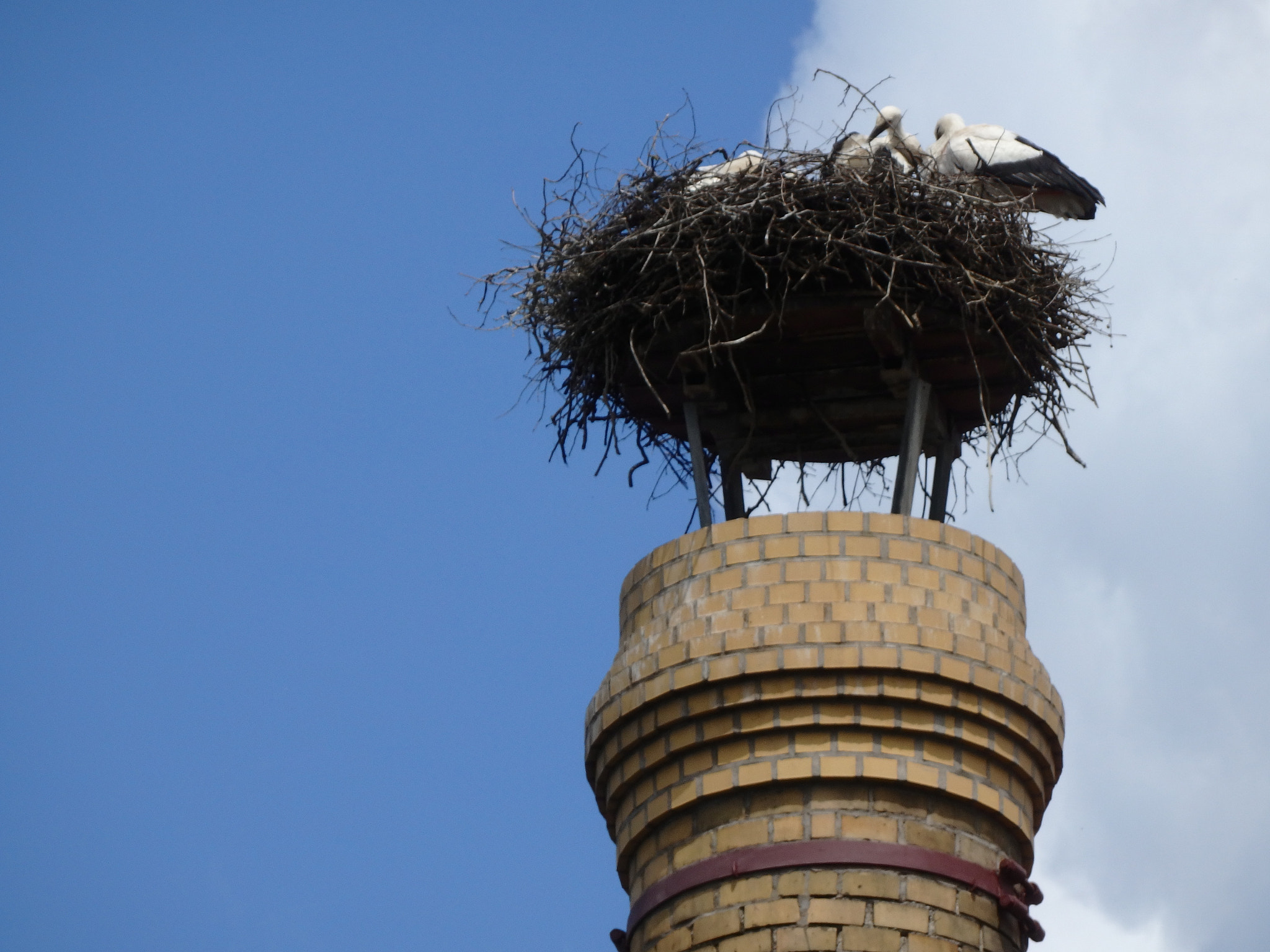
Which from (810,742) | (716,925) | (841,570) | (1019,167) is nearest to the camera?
(716,925)

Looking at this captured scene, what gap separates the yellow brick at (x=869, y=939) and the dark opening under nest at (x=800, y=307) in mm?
2455

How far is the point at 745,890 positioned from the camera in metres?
7.25

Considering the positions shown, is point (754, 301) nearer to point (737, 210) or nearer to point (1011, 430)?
point (737, 210)

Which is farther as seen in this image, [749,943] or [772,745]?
[772,745]

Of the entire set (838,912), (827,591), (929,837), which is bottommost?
(838,912)

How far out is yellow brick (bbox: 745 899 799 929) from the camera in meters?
7.10

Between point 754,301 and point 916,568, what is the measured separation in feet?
5.94

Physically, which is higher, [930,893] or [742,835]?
[742,835]

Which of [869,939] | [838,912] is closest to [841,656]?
[838,912]

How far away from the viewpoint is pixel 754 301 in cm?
917

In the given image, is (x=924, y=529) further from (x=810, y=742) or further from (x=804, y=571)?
(x=810, y=742)

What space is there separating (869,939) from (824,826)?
0.45 metres

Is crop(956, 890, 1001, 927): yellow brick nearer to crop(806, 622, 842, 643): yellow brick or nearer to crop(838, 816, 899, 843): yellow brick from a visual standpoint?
crop(838, 816, 899, 843): yellow brick

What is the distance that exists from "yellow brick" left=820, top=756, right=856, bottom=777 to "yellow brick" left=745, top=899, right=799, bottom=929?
1.58ft
